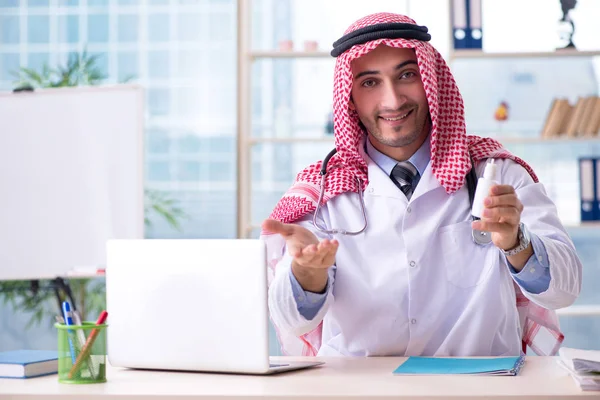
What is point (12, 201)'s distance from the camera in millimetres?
4199

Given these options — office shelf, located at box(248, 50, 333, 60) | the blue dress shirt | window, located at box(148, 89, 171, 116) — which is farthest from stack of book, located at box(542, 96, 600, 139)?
the blue dress shirt

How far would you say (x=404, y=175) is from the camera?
7.72 feet

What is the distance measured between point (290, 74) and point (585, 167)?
181cm

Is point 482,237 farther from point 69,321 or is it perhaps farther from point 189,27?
point 189,27

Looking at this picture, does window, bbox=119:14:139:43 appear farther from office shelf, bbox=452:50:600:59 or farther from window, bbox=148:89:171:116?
office shelf, bbox=452:50:600:59

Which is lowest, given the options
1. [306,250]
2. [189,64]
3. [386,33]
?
[306,250]

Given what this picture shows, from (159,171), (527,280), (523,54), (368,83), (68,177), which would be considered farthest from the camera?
(159,171)

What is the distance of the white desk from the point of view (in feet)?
4.46

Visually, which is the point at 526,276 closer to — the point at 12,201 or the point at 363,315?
the point at 363,315

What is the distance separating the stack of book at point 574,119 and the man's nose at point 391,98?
2.31m

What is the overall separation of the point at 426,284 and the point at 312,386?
78 centimetres

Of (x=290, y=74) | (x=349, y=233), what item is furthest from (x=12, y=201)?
(x=349, y=233)

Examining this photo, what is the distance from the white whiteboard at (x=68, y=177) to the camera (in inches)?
162

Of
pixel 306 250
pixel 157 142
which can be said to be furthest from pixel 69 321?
pixel 157 142
